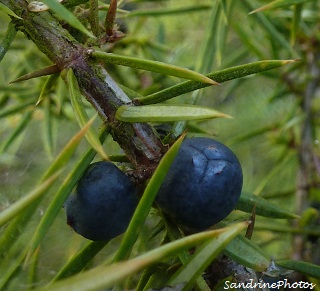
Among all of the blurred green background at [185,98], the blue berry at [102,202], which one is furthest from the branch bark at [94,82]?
the blurred green background at [185,98]

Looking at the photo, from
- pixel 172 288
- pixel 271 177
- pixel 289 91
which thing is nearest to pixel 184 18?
pixel 289 91

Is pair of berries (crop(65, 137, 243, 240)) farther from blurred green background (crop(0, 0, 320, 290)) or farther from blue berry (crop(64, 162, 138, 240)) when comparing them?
blurred green background (crop(0, 0, 320, 290))

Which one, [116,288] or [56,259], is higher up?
[116,288]

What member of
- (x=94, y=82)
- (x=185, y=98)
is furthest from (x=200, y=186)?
(x=185, y=98)

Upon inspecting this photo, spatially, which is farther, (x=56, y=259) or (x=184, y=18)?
(x=184, y=18)

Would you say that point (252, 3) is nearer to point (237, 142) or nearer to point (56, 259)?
point (237, 142)

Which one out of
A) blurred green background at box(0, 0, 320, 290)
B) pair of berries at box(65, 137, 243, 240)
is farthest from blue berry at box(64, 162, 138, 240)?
blurred green background at box(0, 0, 320, 290)

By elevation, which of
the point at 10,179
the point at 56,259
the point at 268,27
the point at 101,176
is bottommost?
the point at 56,259
